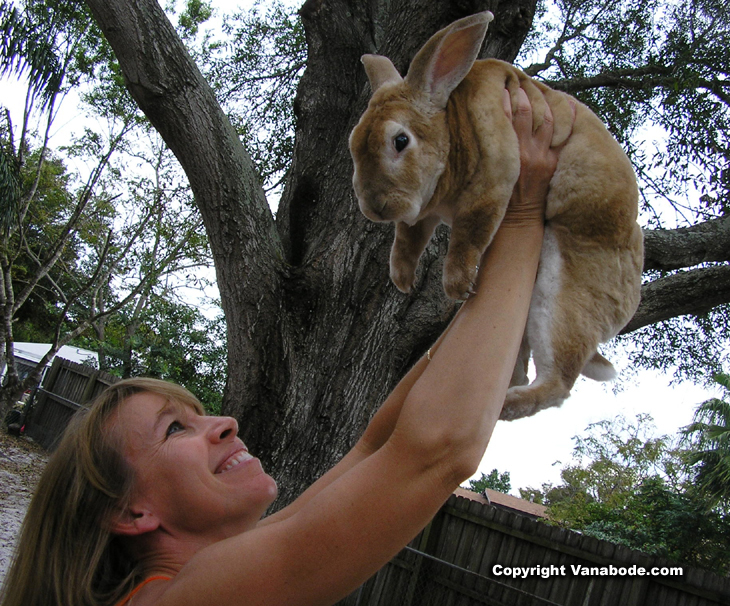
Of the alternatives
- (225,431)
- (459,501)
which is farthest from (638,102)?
(225,431)

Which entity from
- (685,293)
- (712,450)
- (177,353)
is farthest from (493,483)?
(685,293)

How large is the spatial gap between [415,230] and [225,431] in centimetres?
92

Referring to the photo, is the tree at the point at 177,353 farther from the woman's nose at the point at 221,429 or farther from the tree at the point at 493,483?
the tree at the point at 493,483

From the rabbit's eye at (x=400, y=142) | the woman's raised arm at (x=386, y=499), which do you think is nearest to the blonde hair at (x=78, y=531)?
the woman's raised arm at (x=386, y=499)

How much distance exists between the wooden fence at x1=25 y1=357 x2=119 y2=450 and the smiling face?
1298 centimetres

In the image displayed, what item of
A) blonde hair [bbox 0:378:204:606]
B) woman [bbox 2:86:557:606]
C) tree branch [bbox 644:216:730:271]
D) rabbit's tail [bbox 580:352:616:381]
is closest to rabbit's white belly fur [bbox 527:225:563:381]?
woman [bbox 2:86:557:606]

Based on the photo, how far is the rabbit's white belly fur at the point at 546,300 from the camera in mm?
1569

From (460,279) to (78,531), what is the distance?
1.32m

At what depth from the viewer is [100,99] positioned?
13.7 m

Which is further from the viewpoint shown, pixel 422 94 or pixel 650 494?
pixel 650 494

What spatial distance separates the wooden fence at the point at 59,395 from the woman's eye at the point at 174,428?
13.0m

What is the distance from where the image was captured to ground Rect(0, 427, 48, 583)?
8023mm

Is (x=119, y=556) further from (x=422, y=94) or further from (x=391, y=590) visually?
(x=391, y=590)

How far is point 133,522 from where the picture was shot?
5.14 feet
